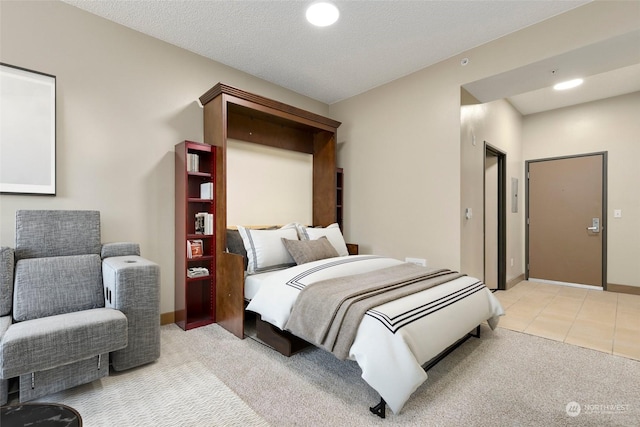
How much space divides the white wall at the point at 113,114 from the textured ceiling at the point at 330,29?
20cm

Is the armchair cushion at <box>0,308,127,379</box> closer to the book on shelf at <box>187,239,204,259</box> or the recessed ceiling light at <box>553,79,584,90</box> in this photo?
the book on shelf at <box>187,239,204,259</box>

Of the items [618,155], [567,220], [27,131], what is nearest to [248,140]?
[27,131]

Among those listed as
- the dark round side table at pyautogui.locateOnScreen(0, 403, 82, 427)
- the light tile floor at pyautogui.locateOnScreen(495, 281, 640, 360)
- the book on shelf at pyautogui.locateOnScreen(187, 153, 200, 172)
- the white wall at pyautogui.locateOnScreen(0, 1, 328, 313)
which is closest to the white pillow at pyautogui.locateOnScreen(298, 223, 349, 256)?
the book on shelf at pyautogui.locateOnScreen(187, 153, 200, 172)

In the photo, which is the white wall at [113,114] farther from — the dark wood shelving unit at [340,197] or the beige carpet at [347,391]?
the dark wood shelving unit at [340,197]

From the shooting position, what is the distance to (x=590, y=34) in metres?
2.43

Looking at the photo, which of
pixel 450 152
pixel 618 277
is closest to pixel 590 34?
pixel 450 152

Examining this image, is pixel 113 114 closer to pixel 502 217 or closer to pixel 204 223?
pixel 204 223

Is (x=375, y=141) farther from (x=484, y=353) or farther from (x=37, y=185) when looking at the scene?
(x=37, y=185)

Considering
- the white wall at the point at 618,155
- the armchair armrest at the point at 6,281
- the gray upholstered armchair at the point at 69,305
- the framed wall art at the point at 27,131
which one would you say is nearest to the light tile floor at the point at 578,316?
the white wall at the point at 618,155

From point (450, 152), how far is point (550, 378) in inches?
86.1

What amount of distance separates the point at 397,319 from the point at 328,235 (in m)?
1.90

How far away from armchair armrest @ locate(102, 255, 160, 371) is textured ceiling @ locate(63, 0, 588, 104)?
A: 2111 millimetres

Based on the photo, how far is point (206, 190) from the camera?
10.1 feet

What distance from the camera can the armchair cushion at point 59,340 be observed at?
1567mm
